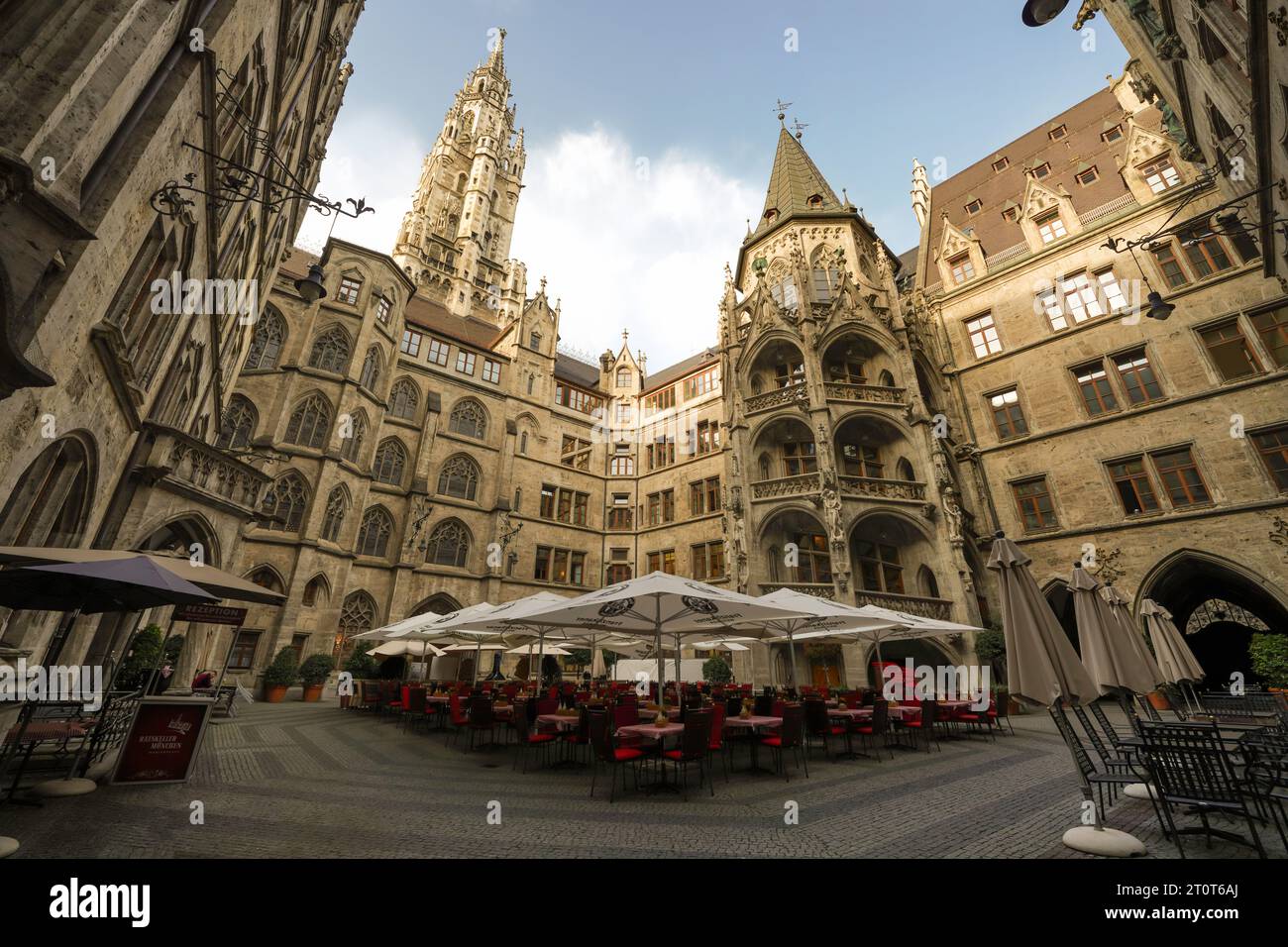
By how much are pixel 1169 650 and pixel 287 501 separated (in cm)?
2630

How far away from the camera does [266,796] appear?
5.95m

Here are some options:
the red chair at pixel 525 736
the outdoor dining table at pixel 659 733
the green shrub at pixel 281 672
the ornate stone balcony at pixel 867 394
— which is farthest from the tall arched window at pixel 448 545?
the outdoor dining table at pixel 659 733

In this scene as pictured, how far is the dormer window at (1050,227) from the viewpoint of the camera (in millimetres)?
23062

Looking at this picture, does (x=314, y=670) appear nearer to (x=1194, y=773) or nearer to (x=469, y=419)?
(x=469, y=419)

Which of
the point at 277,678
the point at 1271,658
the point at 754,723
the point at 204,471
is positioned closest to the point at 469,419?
the point at 277,678

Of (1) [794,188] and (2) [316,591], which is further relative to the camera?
(1) [794,188]

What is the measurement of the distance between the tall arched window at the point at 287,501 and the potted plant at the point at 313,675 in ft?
16.9

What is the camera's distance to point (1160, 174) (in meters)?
20.8

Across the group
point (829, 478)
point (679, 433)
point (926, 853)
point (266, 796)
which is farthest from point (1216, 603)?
point (266, 796)

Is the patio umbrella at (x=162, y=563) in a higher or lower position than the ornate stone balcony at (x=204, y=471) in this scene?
lower

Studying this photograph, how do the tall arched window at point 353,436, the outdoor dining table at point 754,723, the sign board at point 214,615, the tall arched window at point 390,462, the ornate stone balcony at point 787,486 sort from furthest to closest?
the tall arched window at point 390,462
the tall arched window at point 353,436
the ornate stone balcony at point 787,486
the sign board at point 214,615
the outdoor dining table at point 754,723

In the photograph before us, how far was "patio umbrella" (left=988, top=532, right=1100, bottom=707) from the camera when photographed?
4.88m

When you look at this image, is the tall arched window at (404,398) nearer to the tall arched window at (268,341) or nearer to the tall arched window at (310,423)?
the tall arched window at (310,423)

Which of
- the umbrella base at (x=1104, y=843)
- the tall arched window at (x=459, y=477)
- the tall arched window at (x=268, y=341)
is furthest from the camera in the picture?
the tall arched window at (x=459, y=477)
